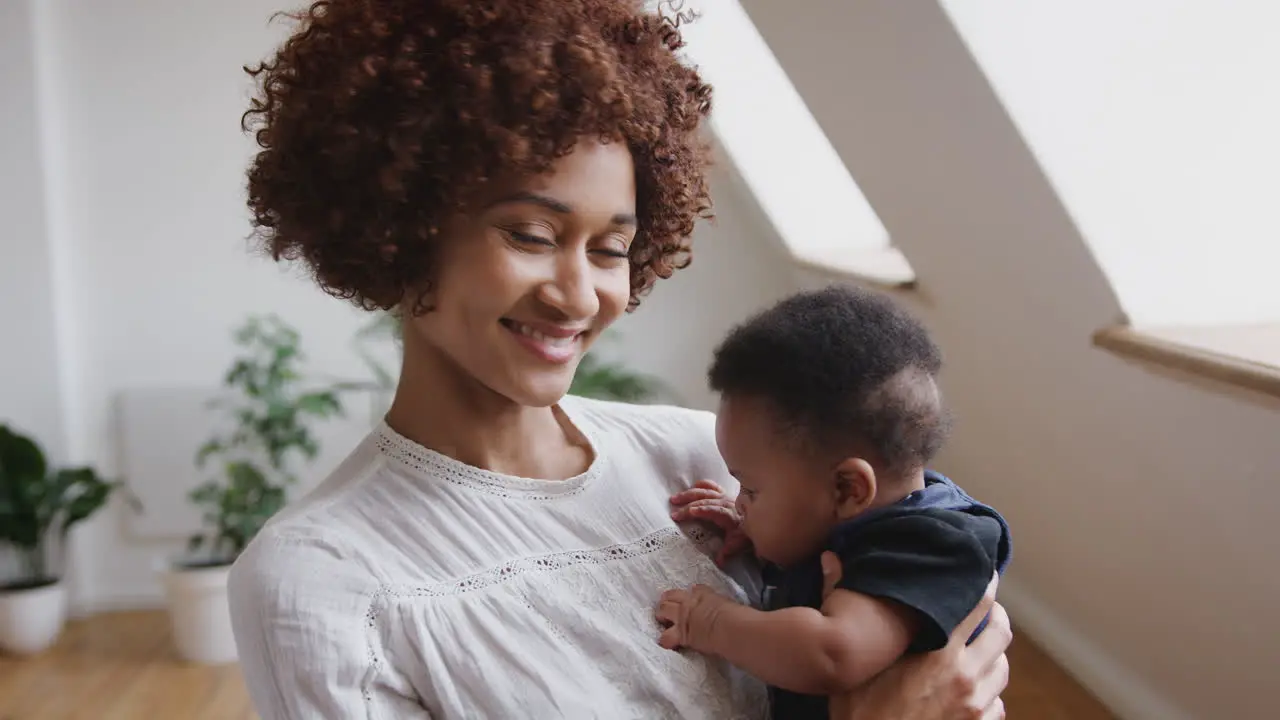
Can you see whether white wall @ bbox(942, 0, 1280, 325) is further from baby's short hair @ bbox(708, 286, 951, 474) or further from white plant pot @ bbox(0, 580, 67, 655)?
white plant pot @ bbox(0, 580, 67, 655)

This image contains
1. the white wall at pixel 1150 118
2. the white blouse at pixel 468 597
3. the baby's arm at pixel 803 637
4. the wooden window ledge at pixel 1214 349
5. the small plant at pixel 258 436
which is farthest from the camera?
the small plant at pixel 258 436

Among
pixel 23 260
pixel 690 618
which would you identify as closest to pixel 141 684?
pixel 23 260

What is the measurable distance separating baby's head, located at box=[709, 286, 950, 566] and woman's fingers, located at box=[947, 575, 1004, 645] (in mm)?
143

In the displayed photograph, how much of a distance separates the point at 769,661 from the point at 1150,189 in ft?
4.68

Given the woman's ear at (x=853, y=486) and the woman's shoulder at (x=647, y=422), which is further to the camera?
the woman's shoulder at (x=647, y=422)

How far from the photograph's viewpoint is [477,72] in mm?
1066

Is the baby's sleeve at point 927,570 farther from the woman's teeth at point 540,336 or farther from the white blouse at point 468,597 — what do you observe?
the woman's teeth at point 540,336

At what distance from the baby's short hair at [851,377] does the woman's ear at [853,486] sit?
0.02m

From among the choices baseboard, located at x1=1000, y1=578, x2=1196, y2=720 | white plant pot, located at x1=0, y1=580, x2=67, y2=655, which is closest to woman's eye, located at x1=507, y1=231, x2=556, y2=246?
baseboard, located at x1=1000, y1=578, x2=1196, y2=720

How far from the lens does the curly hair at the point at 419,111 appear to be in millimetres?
1074

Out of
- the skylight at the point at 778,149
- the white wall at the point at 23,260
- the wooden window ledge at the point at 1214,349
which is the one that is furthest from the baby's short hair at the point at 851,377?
the white wall at the point at 23,260

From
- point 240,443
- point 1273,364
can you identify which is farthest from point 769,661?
point 240,443

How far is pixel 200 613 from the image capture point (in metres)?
4.13

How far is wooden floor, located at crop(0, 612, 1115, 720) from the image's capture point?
10.9ft
